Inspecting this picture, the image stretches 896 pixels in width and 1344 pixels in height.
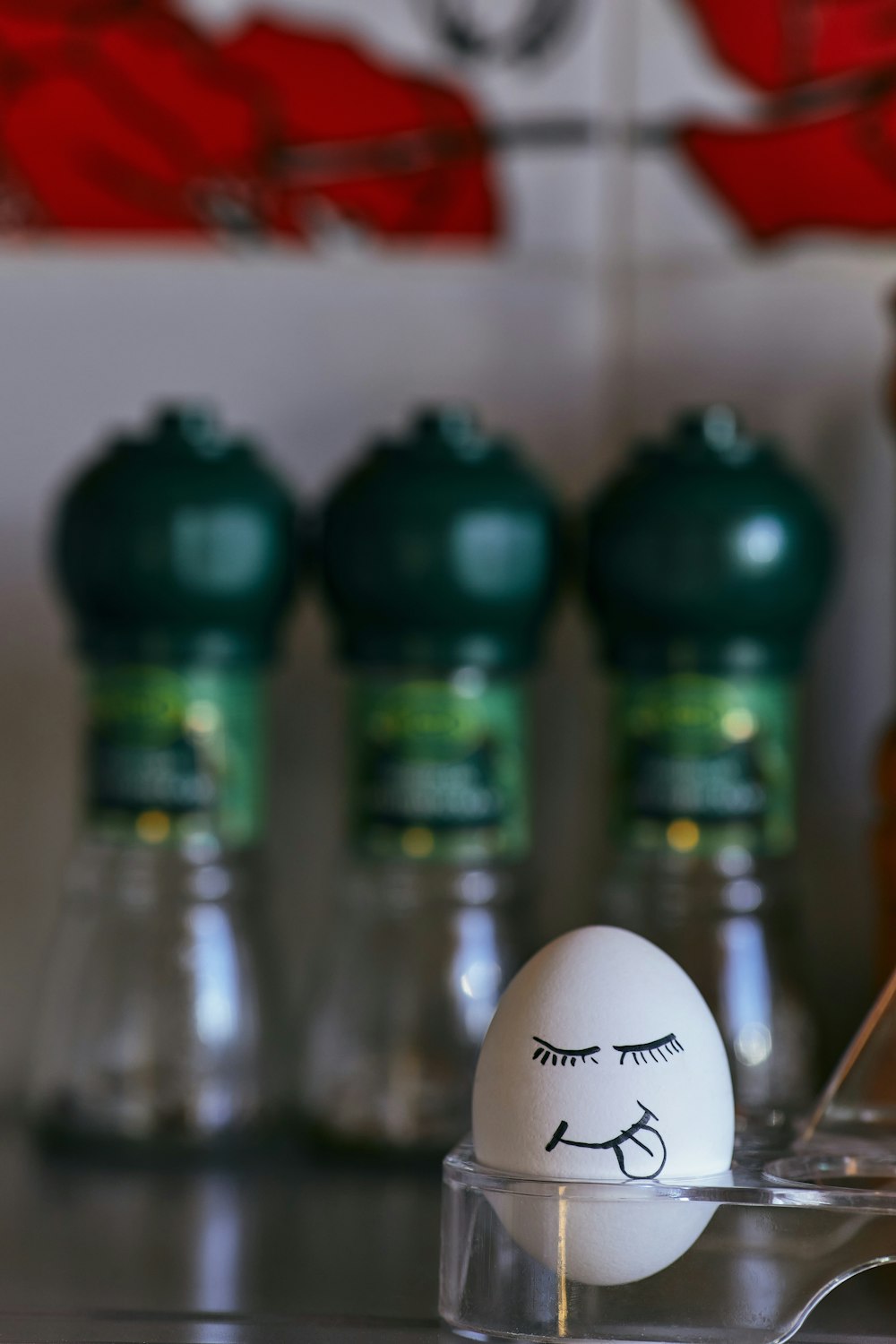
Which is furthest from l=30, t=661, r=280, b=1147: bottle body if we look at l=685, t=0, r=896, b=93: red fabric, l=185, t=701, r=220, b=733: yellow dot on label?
l=685, t=0, r=896, b=93: red fabric

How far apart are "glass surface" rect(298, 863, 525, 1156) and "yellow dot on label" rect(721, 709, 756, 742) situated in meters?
0.15

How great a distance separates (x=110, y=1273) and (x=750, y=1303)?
0.26m

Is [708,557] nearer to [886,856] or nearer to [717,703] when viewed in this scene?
[717,703]

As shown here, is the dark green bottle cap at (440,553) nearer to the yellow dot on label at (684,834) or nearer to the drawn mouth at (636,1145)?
the yellow dot on label at (684,834)

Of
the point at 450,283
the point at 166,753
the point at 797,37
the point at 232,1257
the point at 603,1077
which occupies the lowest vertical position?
the point at 232,1257

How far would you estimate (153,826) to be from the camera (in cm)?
85

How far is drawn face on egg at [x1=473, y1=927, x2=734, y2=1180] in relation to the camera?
1.69ft

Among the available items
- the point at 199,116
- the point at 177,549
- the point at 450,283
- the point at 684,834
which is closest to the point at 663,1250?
the point at 684,834

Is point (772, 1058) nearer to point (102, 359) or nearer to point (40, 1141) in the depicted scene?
point (40, 1141)

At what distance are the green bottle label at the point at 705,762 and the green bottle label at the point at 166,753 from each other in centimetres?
21

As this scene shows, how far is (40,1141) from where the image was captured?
35.2 inches

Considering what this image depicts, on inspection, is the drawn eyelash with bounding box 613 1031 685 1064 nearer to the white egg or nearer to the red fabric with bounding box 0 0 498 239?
the white egg

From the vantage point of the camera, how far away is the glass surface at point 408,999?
853 mm

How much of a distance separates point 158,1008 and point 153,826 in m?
0.10
